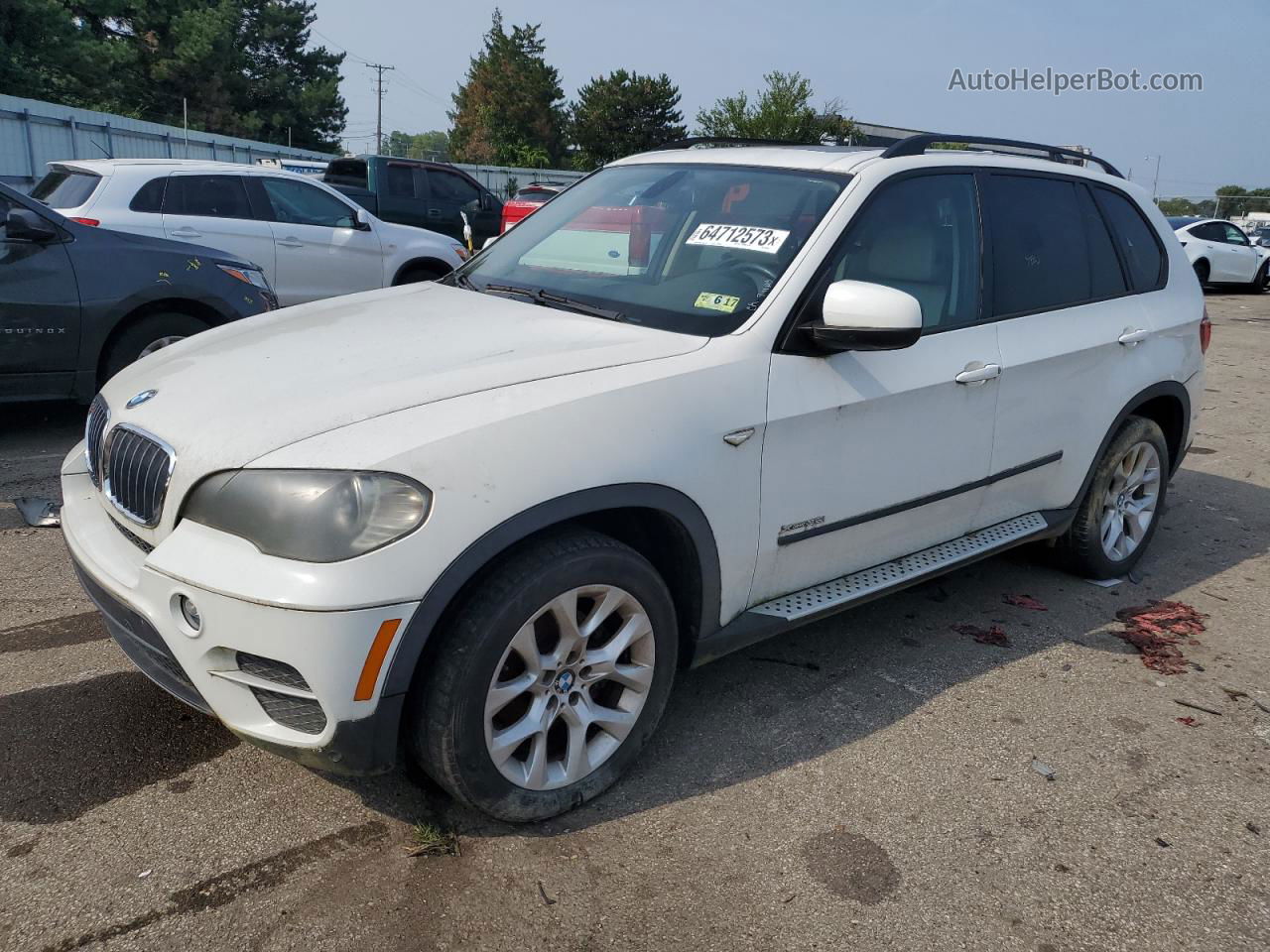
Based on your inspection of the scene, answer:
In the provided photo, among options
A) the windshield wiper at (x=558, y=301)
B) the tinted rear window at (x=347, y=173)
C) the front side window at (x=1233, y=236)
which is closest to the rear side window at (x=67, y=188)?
the windshield wiper at (x=558, y=301)

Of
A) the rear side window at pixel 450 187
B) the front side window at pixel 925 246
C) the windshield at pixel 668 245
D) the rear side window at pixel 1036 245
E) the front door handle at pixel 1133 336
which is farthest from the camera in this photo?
the rear side window at pixel 450 187

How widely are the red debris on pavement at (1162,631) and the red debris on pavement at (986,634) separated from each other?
19.8 inches

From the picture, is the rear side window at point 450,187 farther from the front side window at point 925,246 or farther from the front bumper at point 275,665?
the front bumper at point 275,665

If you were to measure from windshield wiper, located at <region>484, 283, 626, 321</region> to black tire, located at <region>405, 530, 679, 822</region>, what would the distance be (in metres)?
0.83

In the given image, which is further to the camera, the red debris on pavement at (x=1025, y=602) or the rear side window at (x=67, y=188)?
the rear side window at (x=67, y=188)

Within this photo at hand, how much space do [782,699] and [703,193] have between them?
69.4 inches

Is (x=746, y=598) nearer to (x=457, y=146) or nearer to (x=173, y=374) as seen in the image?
(x=173, y=374)

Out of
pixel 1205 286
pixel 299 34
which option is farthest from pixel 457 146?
pixel 1205 286

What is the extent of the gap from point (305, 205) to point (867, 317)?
26.6ft

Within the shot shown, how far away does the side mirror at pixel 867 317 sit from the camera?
2.89 metres

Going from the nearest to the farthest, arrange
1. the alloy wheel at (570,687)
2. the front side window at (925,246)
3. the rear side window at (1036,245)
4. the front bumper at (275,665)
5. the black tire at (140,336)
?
the front bumper at (275,665)
the alloy wheel at (570,687)
the front side window at (925,246)
the rear side window at (1036,245)
the black tire at (140,336)

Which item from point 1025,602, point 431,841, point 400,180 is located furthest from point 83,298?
point 400,180

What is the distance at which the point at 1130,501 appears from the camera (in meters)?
4.66

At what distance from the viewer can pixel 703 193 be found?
3.58 meters
